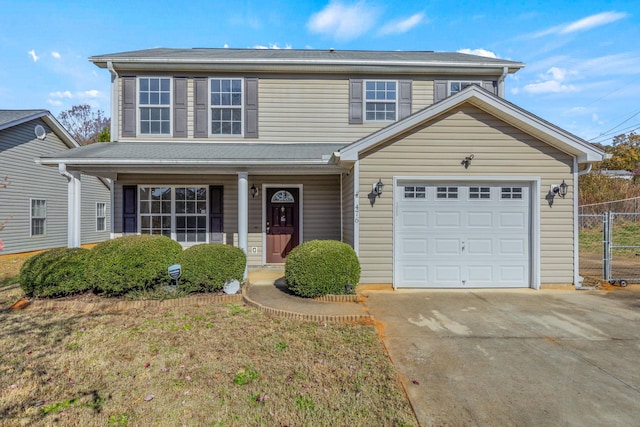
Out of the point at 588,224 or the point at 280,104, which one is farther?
the point at 588,224

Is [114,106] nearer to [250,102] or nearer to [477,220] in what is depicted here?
[250,102]

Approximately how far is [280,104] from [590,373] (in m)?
8.47

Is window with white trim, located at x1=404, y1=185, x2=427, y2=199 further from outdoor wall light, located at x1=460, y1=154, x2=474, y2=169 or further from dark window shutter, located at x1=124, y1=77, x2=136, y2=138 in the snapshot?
dark window shutter, located at x1=124, y1=77, x2=136, y2=138

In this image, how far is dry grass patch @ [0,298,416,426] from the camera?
2.70m

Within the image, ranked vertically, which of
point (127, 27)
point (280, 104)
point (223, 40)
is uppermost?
point (223, 40)

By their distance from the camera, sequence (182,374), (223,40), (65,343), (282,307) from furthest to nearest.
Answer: (223,40), (282,307), (65,343), (182,374)

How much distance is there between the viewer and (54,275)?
569 centimetres

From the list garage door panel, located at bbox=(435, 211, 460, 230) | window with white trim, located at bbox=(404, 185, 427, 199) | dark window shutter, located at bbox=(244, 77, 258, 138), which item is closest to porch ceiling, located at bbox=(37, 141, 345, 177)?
dark window shutter, located at bbox=(244, 77, 258, 138)

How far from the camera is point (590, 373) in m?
3.39

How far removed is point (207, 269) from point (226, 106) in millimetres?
5045

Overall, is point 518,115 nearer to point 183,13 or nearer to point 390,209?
point 390,209

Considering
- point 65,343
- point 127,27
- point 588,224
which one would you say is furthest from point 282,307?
point 588,224

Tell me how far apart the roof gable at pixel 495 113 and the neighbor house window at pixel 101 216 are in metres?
15.2

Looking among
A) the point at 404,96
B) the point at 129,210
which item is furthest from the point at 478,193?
the point at 129,210
